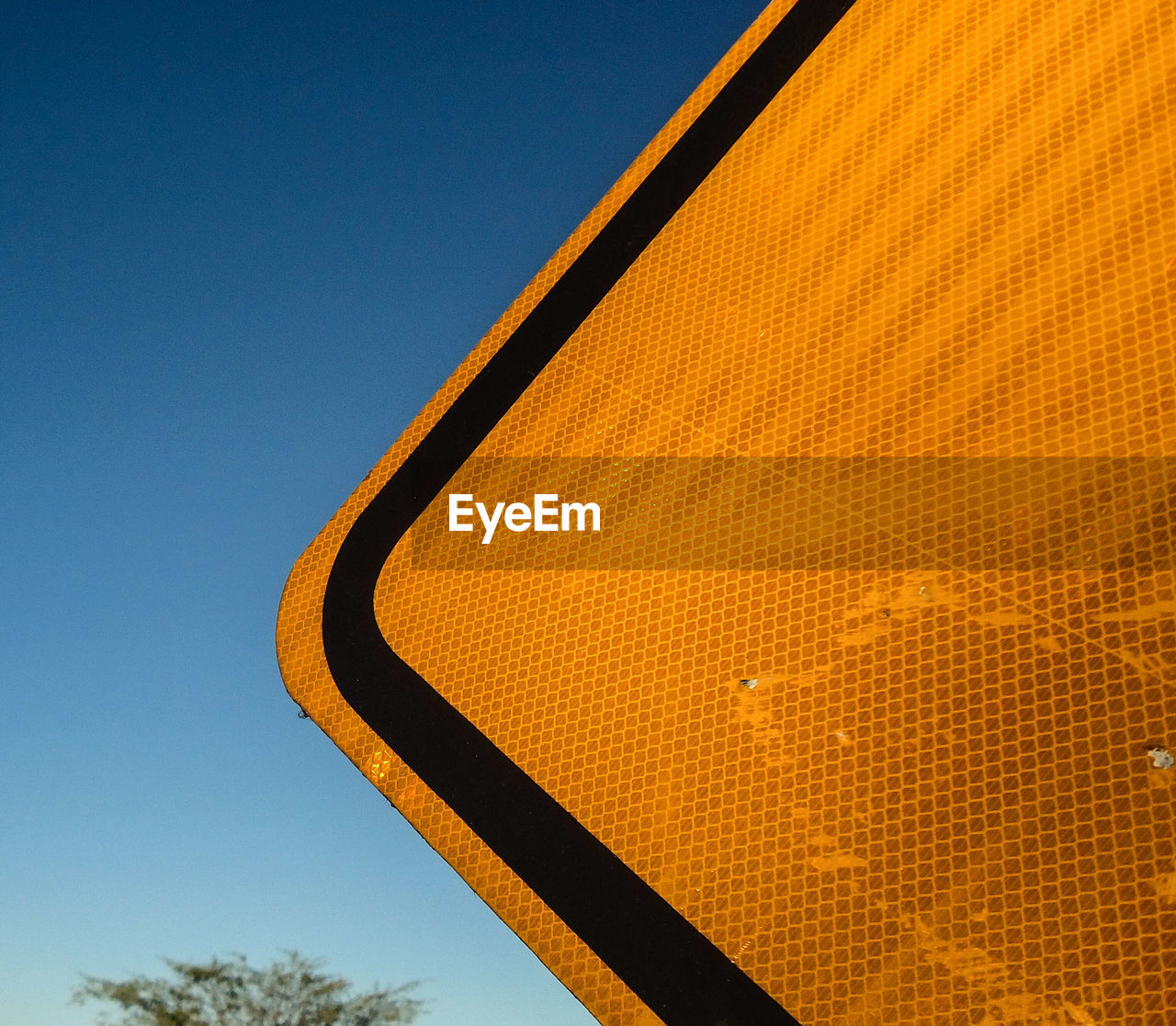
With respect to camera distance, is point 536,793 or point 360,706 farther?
point 360,706

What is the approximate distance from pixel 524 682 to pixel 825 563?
741mm

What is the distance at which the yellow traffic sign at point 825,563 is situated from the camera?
5.54 feet

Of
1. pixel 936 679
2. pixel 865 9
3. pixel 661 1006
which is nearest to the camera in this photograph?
pixel 661 1006

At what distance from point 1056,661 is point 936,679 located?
22 cm

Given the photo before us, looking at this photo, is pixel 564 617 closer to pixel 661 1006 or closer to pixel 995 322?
pixel 661 1006

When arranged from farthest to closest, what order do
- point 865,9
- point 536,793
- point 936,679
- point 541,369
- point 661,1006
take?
point 865,9
point 541,369
point 536,793
point 936,679
point 661,1006

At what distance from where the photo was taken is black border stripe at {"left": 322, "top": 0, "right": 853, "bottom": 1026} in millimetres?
1778

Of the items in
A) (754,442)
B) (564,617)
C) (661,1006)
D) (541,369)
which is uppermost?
(541,369)

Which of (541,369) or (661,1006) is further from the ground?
(541,369)

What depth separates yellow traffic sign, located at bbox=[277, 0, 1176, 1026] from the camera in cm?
169

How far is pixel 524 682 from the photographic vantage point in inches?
86.2

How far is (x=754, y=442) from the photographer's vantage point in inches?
91.3

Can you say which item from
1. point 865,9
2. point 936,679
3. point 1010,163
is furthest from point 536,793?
point 865,9

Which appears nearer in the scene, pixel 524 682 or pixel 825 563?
pixel 825 563
